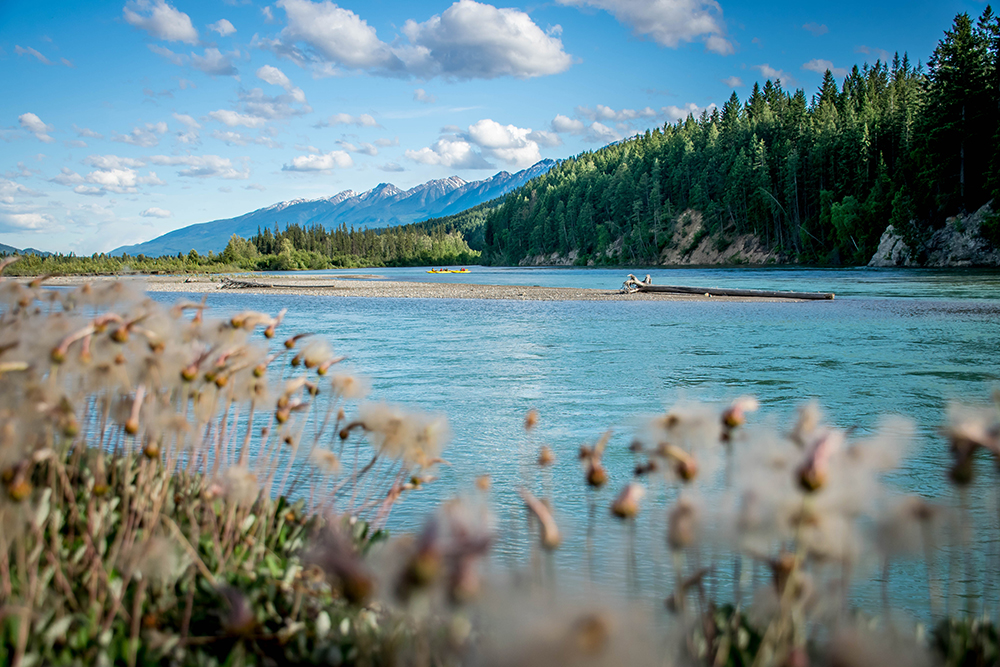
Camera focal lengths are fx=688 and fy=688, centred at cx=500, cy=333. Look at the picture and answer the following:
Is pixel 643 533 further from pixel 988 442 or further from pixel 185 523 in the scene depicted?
pixel 988 442

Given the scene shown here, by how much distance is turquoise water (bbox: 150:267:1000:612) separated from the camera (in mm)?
5762

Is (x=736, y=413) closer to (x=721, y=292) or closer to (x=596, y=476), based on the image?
(x=596, y=476)

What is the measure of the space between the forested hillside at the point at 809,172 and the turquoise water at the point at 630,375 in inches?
1495

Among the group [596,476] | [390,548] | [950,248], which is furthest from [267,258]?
[390,548]

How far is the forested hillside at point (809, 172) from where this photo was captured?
57094 millimetres

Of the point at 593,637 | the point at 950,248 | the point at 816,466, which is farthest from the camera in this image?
the point at 950,248

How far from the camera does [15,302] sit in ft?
11.2

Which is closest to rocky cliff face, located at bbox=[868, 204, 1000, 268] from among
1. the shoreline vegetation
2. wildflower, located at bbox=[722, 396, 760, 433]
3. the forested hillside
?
the forested hillside

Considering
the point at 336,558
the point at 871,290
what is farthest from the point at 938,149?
the point at 336,558

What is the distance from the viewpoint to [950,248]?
184 ft

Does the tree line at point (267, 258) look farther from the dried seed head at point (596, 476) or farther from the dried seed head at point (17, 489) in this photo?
the dried seed head at point (596, 476)

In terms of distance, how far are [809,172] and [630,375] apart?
84271 millimetres

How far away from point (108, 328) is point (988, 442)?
9.33 ft

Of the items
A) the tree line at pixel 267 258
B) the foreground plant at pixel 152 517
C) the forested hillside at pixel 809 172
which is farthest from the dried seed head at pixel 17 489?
the forested hillside at pixel 809 172
